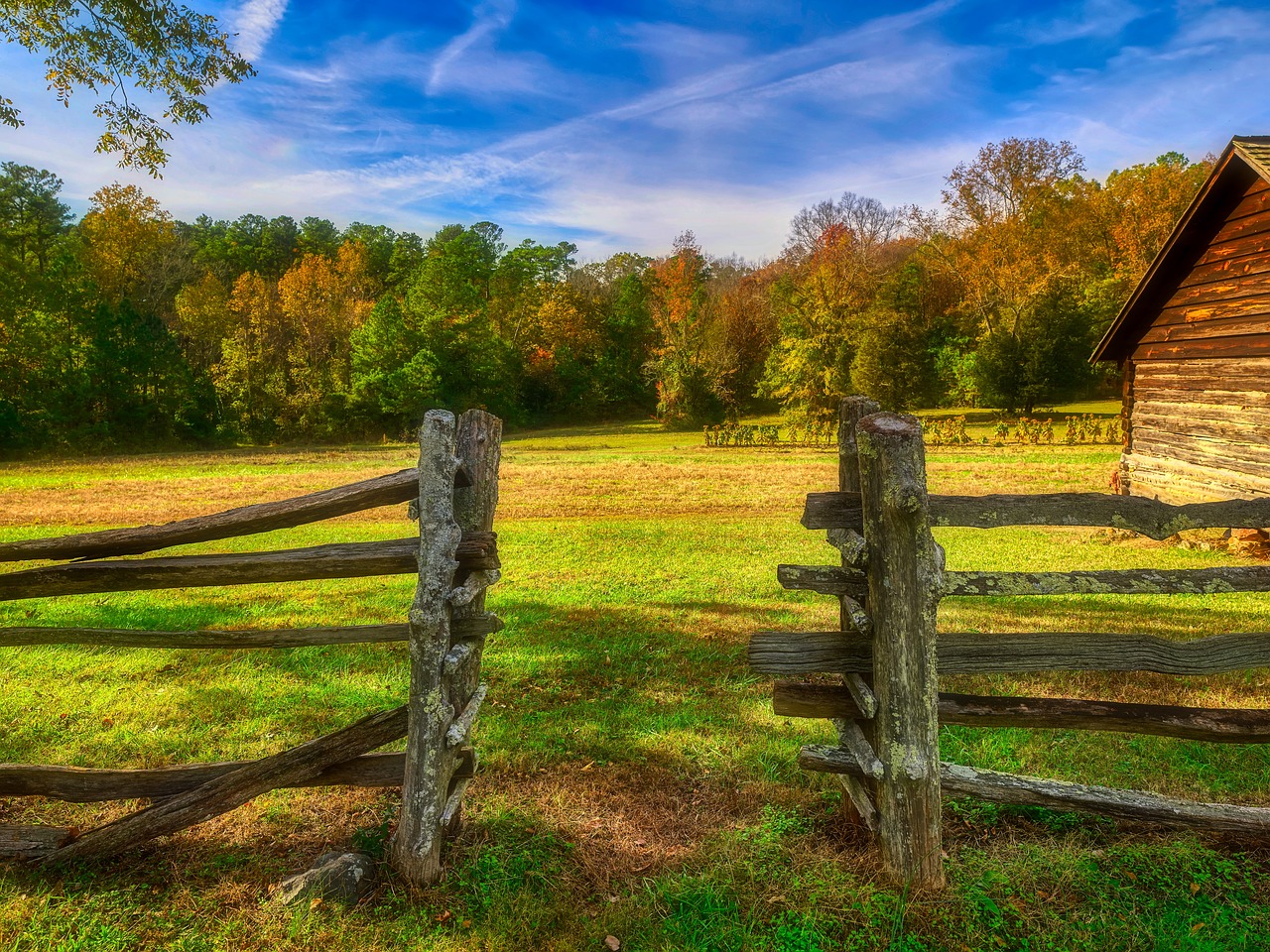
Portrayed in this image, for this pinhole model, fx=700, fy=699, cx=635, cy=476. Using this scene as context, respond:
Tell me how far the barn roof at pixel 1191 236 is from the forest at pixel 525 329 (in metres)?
A: 25.8

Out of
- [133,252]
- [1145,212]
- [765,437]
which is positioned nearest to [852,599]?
[765,437]

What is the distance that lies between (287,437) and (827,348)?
103ft

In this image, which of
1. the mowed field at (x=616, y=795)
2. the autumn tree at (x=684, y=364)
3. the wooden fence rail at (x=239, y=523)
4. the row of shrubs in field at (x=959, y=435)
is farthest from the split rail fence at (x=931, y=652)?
the autumn tree at (x=684, y=364)

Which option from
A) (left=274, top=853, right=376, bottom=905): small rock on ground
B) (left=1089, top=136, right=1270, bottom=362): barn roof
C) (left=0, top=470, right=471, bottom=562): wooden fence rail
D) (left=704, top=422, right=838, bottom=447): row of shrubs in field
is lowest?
(left=274, top=853, right=376, bottom=905): small rock on ground

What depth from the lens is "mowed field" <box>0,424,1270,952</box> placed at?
10.0 feet

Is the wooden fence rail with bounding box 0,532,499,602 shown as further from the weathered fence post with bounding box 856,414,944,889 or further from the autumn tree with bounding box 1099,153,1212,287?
the autumn tree with bounding box 1099,153,1212,287

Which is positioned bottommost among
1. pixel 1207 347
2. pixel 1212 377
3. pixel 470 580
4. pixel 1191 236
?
pixel 470 580

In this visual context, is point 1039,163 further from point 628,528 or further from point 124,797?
point 124,797

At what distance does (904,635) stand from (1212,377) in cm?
1138

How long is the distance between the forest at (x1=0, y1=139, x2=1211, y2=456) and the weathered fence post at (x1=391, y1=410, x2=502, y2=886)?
37118 millimetres

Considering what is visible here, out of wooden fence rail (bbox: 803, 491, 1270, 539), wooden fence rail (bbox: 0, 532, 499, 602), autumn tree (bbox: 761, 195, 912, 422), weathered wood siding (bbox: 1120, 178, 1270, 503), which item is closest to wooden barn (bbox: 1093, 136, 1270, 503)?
weathered wood siding (bbox: 1120, 178, 1270, 503)

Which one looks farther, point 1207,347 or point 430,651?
point 1207,347

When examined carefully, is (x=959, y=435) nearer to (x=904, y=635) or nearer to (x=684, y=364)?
(x=684, y=364)

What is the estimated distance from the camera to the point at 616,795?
4062mm
